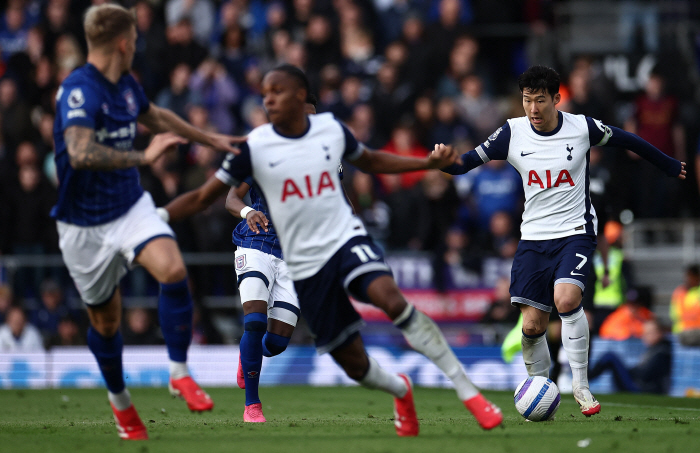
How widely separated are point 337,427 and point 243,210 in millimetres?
2031

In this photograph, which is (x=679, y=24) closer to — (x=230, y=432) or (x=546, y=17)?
(x=546, y=17)

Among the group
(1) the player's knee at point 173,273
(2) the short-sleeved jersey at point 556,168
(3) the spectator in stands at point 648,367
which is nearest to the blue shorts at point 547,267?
(2) the short-sleeved jersey at point 556,168

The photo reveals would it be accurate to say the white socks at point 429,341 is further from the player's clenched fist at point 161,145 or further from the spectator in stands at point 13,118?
the spectator in stands at point 13,118

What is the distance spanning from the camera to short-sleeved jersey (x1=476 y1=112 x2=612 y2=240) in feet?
29.1

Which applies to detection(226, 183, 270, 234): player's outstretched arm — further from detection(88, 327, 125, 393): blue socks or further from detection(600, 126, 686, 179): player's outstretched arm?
detection(600, 126, 686, 179): player's outstretched arm

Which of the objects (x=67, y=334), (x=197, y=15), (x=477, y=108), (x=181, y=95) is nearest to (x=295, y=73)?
(x=67, y=334)

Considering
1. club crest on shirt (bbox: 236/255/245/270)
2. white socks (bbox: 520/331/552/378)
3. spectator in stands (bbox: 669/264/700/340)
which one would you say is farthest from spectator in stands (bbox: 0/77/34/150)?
white socks (bbox: 520/331/552/378)

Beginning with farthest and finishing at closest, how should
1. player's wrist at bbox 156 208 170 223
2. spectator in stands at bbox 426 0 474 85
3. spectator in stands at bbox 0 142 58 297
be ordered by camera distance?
spectator in stands at bbox 426 0 474 85 < spectator in stands at bbox 0 142 58 297 < player's wrist at bbox 156 208 170 223

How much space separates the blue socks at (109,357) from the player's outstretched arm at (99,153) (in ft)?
4.38

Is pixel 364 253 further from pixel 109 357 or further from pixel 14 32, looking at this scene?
pixel 14 32

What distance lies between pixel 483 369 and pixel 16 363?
24.7 ft

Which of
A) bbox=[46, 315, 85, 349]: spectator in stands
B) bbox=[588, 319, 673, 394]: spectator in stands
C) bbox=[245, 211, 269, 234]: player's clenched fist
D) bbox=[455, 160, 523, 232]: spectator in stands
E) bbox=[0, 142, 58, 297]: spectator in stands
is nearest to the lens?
bbox=[245, 211, 269, 234]: player's clenched fist

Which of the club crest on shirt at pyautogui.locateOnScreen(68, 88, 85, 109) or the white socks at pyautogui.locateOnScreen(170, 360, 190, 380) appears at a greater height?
the club crest on shirt at pyautogui.locateOnScreen(68, 88, 85, 109)

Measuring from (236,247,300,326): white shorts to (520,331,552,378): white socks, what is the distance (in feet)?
7.19
